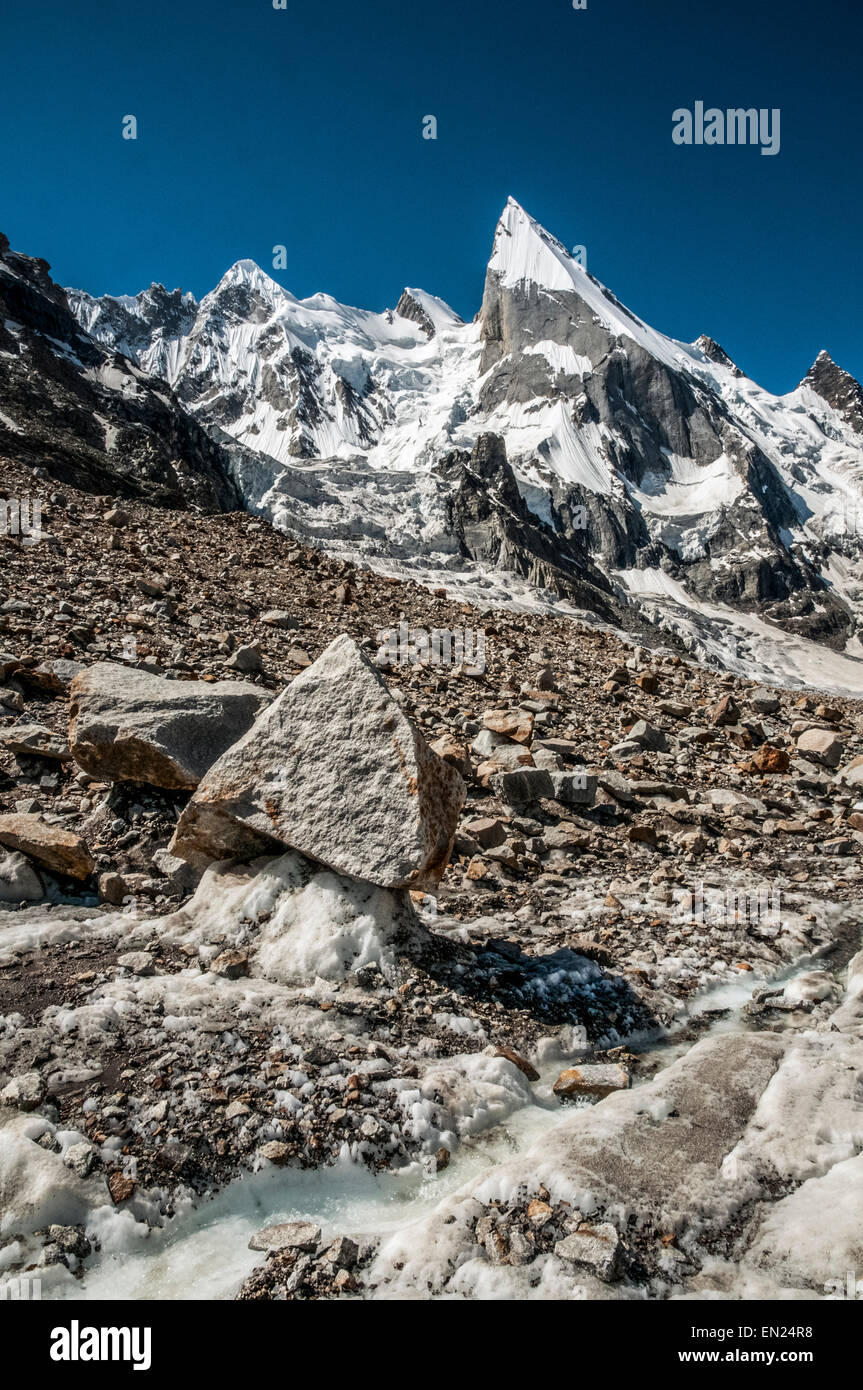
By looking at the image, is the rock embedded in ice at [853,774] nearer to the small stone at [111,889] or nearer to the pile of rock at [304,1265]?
the small stone at [111,889]

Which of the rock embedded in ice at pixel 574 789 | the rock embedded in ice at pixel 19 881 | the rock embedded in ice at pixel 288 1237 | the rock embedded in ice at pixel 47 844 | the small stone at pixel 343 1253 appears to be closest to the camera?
the small stone at pixel 343 1253

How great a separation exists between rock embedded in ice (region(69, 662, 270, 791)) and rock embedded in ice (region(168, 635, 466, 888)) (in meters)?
0.77

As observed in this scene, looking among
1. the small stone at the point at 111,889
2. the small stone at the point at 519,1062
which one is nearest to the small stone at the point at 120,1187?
the small stone at the point at 519,1062

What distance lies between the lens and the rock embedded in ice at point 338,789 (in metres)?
5.03

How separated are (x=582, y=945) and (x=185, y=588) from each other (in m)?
9.58

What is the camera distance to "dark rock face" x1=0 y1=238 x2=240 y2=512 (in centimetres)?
2748

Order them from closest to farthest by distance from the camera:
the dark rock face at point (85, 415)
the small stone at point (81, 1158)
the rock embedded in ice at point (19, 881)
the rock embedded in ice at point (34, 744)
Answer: the small stone at point (81, 1158)
the rock embedded in ice at point (19, 881)
the rock embedded in ice at point (34, 744)
the dark rock face at point (85, 415)

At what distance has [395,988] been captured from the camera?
4859mm

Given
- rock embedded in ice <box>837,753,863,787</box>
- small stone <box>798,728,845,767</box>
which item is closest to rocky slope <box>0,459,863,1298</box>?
rock embedded in ice <box>837,753,863,787</box>

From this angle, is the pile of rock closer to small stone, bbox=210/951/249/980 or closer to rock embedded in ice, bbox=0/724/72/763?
small stone, bbox=210/951/249/980

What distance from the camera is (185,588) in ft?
41.6

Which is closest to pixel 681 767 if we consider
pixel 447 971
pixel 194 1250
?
pixel 447 971

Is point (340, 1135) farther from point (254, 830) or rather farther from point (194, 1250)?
point (254, 830)

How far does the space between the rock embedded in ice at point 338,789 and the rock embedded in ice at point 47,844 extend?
0.71 metres
